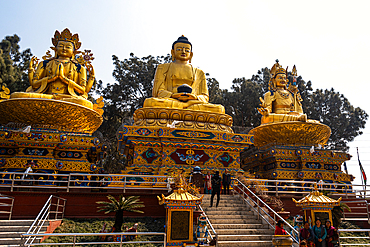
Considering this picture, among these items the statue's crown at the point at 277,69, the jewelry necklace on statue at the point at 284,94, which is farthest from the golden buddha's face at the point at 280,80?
the jewelry necklace on statue at the point at 284,94

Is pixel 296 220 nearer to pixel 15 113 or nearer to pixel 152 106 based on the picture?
pixel 152 106

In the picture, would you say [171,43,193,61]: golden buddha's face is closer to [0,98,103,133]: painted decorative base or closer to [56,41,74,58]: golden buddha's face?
[56,41,74,58]: golden buddha's face

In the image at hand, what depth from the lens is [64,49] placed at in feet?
54.5

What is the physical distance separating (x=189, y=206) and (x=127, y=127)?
644 centimetres

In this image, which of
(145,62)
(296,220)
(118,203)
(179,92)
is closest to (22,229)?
(118,203)

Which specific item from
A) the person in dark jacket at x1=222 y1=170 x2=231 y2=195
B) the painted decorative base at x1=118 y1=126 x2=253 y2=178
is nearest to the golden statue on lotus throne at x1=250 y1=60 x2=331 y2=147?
the painted decorative base at x1=118 y1=126 x2=253 y2=178

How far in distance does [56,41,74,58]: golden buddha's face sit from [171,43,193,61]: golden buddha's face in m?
5.35

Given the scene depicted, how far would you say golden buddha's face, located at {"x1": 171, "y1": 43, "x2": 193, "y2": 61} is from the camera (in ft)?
57.8

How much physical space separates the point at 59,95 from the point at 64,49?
3047 mm

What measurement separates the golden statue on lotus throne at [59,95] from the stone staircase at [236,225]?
759 cm

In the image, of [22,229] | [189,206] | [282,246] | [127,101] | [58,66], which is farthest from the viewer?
[127,101]

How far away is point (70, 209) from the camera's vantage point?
31.0 ft

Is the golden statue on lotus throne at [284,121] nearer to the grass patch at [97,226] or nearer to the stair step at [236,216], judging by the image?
the stair step at [236,216]

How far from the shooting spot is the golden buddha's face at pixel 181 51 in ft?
57.8
